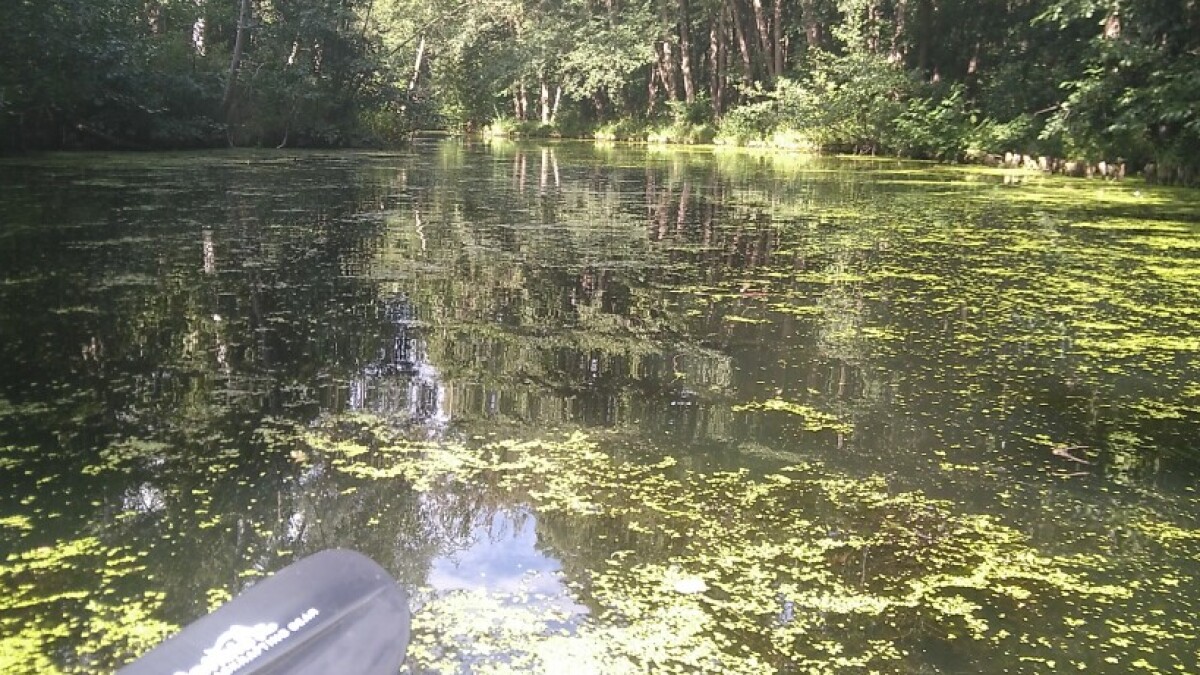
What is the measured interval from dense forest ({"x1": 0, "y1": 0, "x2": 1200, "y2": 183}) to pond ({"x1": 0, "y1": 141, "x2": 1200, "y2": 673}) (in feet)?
17.8

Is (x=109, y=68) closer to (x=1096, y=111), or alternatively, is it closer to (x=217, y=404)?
(x=217, y=404)

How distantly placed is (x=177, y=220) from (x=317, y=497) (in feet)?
13.7

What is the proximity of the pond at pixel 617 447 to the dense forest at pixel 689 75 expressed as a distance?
214 inches

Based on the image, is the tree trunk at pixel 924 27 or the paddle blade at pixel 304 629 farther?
the tree trunk at pixel 924 27

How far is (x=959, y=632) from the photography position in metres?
1.40

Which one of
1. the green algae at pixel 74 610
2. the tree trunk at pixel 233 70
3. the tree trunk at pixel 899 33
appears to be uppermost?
the tree trunk at pixel 899 33

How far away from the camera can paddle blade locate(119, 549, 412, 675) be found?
1026 mm

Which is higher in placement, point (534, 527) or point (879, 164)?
point (879, 164)

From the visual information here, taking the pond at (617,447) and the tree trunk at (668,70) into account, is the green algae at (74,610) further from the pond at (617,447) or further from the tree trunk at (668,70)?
the tree trunk at (668,70)

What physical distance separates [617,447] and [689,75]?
20794mm

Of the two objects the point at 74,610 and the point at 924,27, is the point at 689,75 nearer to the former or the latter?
the point at 924,27

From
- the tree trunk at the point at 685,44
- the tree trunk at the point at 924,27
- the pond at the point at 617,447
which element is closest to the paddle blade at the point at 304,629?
the pond at the point at 617,447

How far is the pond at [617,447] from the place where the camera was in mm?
1423

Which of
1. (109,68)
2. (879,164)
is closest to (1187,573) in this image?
(109,68)
